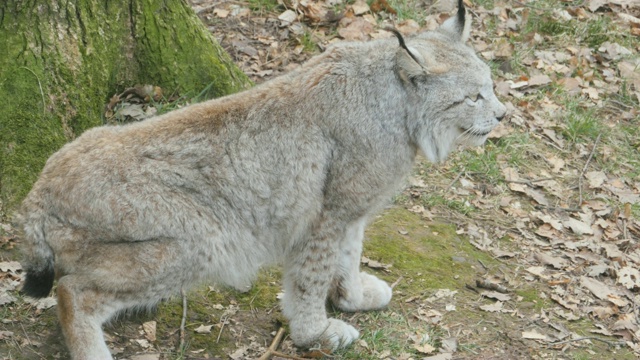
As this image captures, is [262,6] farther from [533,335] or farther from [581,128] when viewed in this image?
[533,335]

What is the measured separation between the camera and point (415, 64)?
475 cm

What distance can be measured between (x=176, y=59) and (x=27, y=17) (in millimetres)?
1139

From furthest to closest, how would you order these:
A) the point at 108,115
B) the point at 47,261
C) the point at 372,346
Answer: the point at 108,115 → the point at 372,346 → the point at 47,261

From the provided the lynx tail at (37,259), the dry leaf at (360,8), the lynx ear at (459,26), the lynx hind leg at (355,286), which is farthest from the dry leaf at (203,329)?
the dry leaf at (360,8)

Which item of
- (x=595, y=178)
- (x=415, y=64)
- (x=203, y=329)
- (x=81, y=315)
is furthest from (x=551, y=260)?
(x=81, y=315)

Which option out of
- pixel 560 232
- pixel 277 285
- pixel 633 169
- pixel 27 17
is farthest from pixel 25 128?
pixel 633 169

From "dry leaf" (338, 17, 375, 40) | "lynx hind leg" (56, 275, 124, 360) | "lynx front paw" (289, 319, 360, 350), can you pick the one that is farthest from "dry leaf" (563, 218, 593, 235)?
"lynx hind leg" (56, 275, 124, 360)

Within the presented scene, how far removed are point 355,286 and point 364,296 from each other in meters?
0.11

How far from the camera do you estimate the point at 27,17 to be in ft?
17.3

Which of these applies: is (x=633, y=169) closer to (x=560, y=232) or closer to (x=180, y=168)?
(x=560, y=232)

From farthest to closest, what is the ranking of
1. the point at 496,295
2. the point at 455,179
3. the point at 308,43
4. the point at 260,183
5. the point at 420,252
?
the point at 308,43 < the point at 455,179 < the point at 420,252 < the point at 496,295 < the point at 260,183

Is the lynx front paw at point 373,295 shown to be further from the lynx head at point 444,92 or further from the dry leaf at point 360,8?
the dry leaf at point 360,8

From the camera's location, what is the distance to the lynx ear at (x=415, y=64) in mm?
4730

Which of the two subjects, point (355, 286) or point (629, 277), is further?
point (629, 277)
